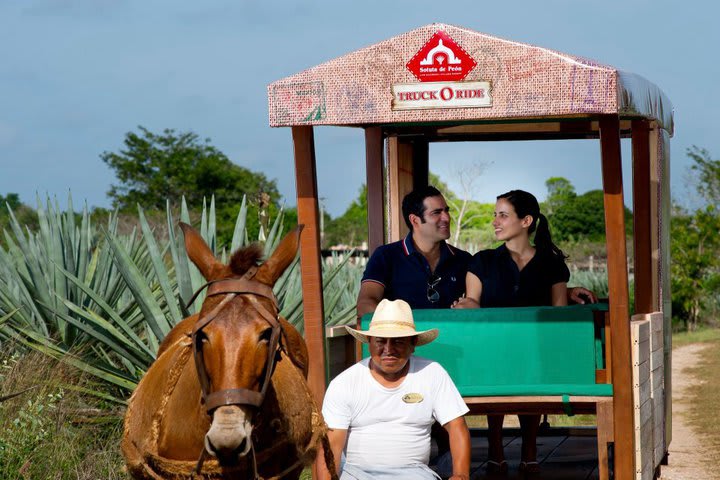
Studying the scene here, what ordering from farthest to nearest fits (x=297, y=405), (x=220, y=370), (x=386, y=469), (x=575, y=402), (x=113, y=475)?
(x=113, y=475)
(x=575, y=402)
(x=386, y=469)
(x=297, y=405)
(x=220, y=370)

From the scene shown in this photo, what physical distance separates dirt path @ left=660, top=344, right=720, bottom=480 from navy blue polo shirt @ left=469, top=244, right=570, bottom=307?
2.53m

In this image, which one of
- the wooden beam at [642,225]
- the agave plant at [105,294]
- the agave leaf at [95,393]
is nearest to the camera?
the wooden beam at [642,225]

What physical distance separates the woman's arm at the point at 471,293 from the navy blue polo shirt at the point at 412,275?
0.25m

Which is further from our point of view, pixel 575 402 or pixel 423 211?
pixel 423 211

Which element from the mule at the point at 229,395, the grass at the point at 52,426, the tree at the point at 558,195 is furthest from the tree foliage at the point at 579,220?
the mule at the point at 229,395

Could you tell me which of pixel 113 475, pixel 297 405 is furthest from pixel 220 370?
pixel 113 475

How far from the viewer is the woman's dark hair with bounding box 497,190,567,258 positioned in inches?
257

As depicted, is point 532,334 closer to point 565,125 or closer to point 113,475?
point 565,125

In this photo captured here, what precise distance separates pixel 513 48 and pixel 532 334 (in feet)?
5.00

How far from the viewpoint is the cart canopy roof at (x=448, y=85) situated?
5359 millimetres

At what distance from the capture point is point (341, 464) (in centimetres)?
509

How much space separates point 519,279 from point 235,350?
3053mm

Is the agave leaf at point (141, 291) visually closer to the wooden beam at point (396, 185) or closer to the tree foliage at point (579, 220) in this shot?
the wooden beam at point (396, 185)

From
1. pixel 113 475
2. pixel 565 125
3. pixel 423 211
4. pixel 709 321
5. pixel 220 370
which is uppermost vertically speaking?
pixel 565 125
